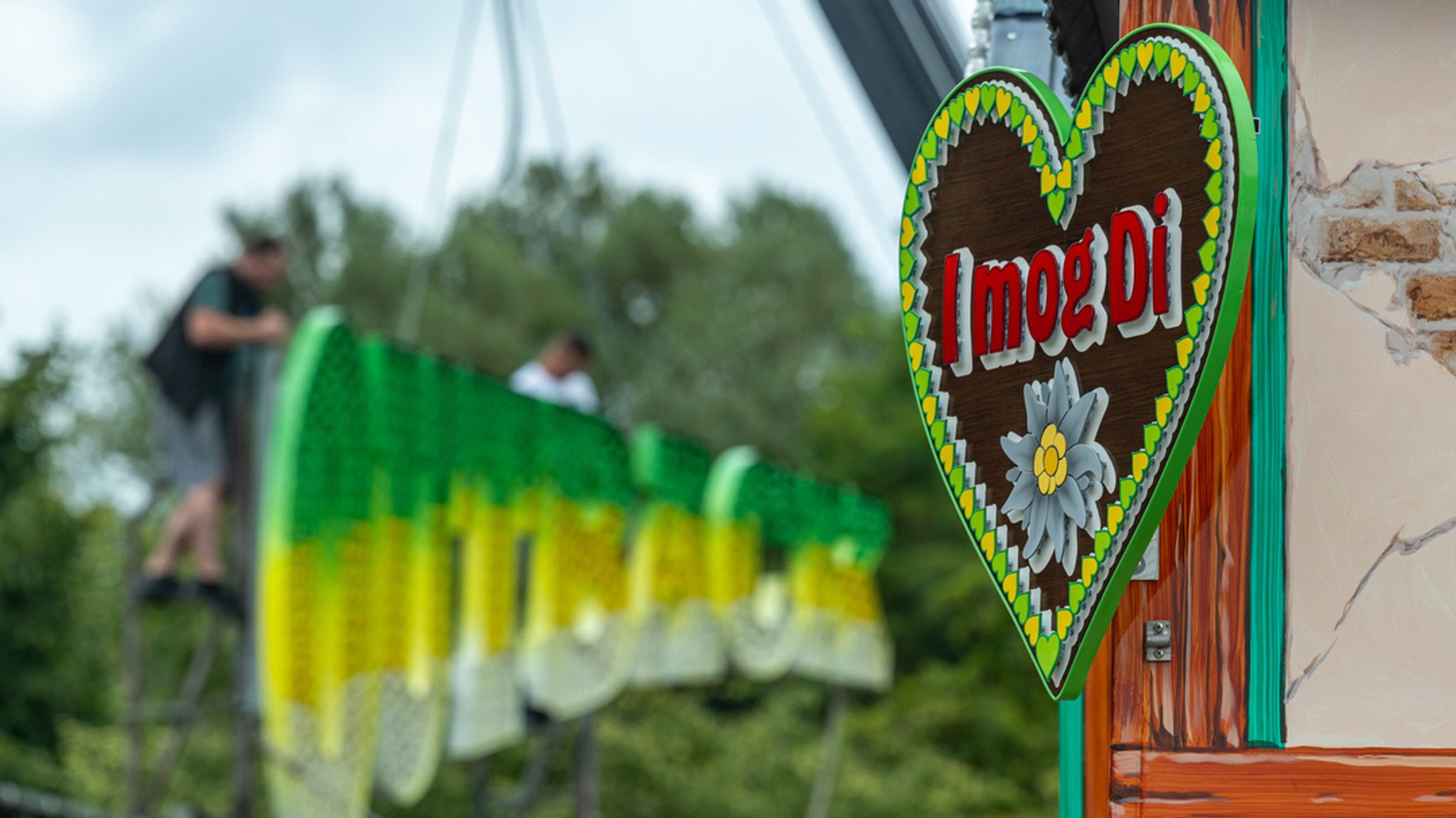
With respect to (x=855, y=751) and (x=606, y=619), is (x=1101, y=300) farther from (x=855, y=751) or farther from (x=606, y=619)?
(x=855, y=751)

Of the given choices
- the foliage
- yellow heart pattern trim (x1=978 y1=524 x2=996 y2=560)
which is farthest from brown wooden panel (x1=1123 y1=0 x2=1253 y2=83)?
the foliage

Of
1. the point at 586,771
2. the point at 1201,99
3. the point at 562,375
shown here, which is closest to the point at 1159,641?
the point at 1201,99

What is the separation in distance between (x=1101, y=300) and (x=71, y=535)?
14132 millimetres

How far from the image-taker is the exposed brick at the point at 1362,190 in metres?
2.79

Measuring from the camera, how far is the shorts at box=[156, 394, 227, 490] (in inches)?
242

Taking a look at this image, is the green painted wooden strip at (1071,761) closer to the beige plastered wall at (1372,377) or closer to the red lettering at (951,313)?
the beige plastered wall at (1372,377)

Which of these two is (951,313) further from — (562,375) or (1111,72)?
(562,375)

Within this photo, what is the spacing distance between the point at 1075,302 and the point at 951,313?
263mm

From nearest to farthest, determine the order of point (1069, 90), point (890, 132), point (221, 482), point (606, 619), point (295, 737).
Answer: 1. point (1069, 90)
2. point (890, 132)
3. point (295, 737)
4. point (221, 482)
5. point (606, 619)

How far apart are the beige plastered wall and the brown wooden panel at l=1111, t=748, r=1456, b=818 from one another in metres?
0.03

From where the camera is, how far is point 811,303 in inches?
1133

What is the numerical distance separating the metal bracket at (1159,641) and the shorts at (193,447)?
4293 millimetres

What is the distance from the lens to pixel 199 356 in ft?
19.8

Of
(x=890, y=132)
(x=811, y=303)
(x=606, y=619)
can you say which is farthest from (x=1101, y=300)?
(x=811, y=303)
